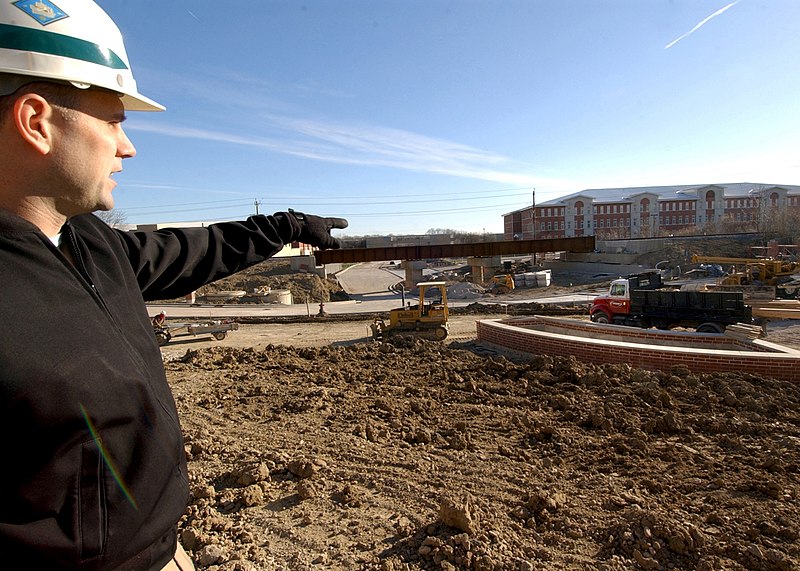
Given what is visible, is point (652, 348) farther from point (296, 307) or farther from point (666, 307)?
point (296, 307)

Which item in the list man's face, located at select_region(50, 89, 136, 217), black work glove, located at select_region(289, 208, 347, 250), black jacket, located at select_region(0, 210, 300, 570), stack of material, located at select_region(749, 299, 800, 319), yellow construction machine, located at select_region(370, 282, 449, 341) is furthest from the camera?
yellow construction machine, located at select_region(370, 282, 449, 341)

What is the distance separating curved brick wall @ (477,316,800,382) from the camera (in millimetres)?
8086

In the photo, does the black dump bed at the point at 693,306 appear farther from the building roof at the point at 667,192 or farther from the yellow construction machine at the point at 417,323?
the building roof at the point at 667,192

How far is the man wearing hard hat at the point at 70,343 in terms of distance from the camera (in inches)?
35.8

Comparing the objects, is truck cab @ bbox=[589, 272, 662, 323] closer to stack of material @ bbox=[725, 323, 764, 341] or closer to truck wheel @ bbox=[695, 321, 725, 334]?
truck wheel @ bbox=[695, 321, 725, 334]

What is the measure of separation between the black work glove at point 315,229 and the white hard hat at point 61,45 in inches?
46.7

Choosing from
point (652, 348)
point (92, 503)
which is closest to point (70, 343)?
point (92, 503)

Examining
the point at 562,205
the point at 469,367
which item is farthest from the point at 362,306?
the point at 562,205

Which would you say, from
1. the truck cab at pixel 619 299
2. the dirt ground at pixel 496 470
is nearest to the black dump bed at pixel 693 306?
the truck cab at pixel 619 299

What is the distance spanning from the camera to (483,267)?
122ft

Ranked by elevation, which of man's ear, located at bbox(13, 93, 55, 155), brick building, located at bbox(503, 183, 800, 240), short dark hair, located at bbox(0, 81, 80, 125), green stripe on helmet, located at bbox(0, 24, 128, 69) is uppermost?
brick building, located at bbox(503, 183, 800, 240)

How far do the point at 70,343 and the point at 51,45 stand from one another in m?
0.67

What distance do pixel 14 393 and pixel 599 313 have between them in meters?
17.1

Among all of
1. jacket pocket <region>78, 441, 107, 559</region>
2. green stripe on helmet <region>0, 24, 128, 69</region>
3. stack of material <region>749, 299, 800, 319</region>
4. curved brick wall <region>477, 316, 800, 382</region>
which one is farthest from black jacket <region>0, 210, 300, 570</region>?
stack of material <region>749, 299, 800, 319</region>
